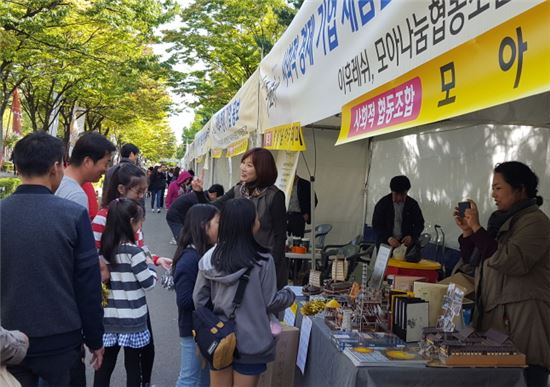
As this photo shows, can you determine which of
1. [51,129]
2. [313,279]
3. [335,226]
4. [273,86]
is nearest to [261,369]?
[313,279]

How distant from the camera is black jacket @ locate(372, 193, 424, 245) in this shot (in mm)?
5602

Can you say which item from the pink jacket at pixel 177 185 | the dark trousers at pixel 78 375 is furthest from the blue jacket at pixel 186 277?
the pink jacket at pixel 177 185

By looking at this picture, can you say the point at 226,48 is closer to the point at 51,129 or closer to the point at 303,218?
the point at 51,129

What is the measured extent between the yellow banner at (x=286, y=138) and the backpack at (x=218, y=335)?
5.05ft

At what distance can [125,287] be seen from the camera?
306 centimetres

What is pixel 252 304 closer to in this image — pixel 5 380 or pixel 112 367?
pixel 5 380

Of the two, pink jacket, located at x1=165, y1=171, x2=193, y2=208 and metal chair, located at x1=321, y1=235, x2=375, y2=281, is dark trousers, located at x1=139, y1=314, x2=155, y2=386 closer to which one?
metal chair, located at x1=321, y1=235, x2=375, y2=281

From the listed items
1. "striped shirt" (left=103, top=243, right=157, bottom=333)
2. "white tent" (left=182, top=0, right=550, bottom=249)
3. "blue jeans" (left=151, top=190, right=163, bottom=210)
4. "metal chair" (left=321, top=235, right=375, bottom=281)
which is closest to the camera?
"white tent" (left=182, top=0, right=550, bottom=249)

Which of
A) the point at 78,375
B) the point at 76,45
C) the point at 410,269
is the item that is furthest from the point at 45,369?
the point at 76,45

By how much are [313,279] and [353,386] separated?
1645mm

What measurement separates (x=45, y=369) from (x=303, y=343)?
62.9 inches

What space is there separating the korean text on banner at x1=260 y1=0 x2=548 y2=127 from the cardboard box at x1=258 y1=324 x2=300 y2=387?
4.77 feet

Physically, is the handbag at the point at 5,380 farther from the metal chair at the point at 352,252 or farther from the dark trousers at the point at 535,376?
the metal chair at the point at 352,252

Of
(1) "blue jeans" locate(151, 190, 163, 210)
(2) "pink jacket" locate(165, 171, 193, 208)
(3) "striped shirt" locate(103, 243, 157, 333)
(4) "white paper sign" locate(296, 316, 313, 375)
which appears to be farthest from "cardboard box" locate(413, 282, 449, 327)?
(1) "blue jeans" locate(151, 190, 163, 210)
